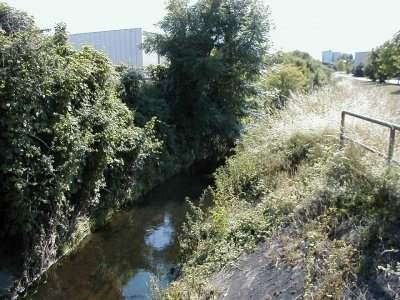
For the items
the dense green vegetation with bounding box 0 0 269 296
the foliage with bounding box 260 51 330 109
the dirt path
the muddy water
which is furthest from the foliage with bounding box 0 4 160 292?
the foliage with bounding box 260 51 330 109

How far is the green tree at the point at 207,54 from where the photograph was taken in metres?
15.4

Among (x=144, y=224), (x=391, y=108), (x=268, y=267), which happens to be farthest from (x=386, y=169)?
(x=144, y=224)

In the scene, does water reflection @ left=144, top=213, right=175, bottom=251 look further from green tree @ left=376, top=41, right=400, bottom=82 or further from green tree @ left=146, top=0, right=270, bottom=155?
green tree @ left=376, top=41, right=400, bottom=82

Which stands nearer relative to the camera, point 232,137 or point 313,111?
point 313,111

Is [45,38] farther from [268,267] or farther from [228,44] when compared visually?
[228,44]

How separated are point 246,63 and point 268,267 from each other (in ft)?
39.9

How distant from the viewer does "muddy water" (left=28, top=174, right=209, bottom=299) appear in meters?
6.52

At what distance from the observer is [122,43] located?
1995 cm

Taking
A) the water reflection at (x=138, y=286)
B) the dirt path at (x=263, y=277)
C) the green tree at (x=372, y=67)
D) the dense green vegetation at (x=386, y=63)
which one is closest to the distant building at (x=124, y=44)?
the water reflection at (x=138, y=286)

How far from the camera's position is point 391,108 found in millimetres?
8719

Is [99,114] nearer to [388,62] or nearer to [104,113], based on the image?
[104,113]

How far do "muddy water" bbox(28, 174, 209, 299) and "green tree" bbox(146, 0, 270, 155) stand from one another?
245 inches

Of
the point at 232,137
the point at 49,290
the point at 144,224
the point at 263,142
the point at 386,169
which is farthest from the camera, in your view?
the point at 232,137

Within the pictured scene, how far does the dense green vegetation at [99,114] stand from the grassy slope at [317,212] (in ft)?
9.13
